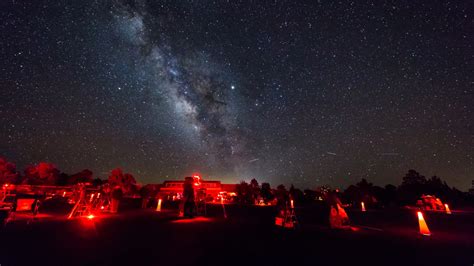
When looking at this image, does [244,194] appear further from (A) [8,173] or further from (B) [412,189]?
(A) [8,173]

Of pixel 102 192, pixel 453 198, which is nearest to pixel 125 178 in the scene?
pixel 102 192

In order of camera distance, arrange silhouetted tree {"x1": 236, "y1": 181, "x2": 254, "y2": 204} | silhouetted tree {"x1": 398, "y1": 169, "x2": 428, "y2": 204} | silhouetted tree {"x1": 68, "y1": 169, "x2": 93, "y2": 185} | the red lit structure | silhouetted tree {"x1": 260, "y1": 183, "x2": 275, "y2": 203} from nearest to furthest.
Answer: silhouetted tree {"x1": 398, "y1": 169, "x2": 428, "y2": 204} < silhouetted tree {"x1": 236, "y1": 181, "x2": 254, "y2": 204} < silhouetted tree {"x1": 260, "y1": 183, "x2": 275, "y2": 203} < silhouetted tree {"x1": 68, "y1": 169, "x2": 93, "y2": 185} < the red lit structure

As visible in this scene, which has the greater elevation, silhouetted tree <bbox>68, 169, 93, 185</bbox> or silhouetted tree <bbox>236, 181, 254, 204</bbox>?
silhouetted tree <bbox>68, 169, 93, 185</bbox>

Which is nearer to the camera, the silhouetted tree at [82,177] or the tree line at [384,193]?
the tree line at [384,193]

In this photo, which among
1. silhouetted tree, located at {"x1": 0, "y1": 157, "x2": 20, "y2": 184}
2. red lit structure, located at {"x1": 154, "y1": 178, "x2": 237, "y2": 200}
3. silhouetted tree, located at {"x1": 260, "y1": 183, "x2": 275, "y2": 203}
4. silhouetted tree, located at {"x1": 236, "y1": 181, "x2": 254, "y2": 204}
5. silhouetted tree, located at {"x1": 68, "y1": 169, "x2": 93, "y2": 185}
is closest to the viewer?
silhouetted tree, located at {"x1": 0, "y1": 157, "x2": 20, "y2": 184}

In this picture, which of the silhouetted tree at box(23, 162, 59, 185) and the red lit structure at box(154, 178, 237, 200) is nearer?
the silhouetted tree at box(23, 162, 59, 185)

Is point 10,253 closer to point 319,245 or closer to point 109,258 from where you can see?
point 109,258

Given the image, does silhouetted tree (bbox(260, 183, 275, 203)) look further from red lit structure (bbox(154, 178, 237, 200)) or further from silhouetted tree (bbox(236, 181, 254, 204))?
red lit structure (bbox(154, 178, 237, 200))

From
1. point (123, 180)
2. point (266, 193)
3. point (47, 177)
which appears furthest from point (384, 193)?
point (47, 177)

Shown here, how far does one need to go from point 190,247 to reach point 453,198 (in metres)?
93.9

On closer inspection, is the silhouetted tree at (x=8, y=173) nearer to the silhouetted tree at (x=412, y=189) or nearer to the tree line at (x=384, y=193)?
the tree line at (x=384, y=193)

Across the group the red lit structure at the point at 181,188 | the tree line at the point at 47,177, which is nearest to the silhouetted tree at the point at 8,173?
the tree line at the point at 47,177

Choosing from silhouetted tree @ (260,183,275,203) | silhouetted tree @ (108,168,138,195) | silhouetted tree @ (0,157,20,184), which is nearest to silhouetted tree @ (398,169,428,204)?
silhouetted tree @ (260,183,275,203)

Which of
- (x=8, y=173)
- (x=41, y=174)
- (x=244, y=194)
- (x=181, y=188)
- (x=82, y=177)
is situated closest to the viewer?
(x=8, y=173)
